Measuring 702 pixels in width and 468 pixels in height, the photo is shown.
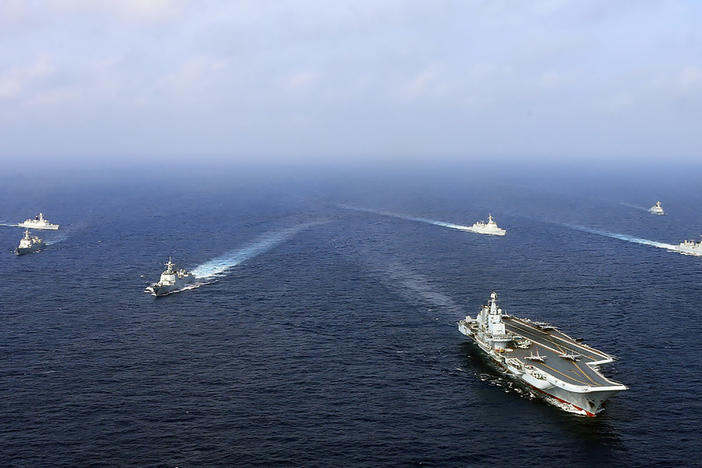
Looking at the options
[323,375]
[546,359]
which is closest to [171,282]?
[323,375]

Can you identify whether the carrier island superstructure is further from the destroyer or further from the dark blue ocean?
the destroyer

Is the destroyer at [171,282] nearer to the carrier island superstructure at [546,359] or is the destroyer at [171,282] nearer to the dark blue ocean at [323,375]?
the dark blue ocean at [323,375]

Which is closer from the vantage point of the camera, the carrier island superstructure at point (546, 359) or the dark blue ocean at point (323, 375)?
the dark blue ocean at point (323, 375)

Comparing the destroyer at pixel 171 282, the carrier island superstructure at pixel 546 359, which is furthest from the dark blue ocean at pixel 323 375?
the destroyer at pixel 171 282

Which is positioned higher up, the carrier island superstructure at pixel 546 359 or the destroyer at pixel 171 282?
the destroyer at pixel 171 282

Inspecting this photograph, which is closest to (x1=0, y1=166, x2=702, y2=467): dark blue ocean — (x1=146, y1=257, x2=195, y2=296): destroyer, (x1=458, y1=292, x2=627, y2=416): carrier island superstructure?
(x1=458, y1=292, x2=627, y2=416): carrier island superstructure

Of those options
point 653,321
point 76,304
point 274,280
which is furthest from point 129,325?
point 653,321

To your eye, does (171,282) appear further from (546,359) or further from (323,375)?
(546,359)
